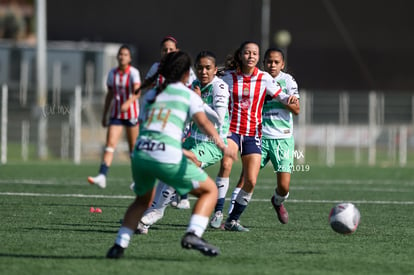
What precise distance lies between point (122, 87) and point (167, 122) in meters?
7.19

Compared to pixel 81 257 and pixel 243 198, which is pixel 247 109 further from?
pixel 81 257

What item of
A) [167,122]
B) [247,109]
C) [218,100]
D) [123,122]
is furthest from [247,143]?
[123,122]

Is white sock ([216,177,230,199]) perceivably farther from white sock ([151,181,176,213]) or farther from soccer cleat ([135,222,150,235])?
soccer cleat ([135,222,150,235])

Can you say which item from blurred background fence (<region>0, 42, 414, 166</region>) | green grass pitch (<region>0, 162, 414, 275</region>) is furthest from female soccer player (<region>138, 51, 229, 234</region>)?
blurred background fence (<region>0, 42, 414, 166</region>)

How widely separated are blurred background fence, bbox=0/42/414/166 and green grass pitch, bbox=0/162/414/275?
11787 mm

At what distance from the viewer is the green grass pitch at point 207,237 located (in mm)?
8312

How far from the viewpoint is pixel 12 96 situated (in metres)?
37.6

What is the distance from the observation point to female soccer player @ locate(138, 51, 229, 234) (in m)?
11.1

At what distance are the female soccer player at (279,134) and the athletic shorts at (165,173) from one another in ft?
12.6

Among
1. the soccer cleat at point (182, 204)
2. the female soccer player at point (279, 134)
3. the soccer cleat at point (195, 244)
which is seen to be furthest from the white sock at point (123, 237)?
the soccer cleat at point (182, 204)

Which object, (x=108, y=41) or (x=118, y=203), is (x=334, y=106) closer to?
(x=108, y=41)

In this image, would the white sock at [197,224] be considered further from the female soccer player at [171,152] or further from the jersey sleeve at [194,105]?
the jersey sleeve at [194,105]

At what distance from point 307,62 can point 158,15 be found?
7.61 metres

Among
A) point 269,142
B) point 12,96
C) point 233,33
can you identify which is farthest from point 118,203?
point 233,33
